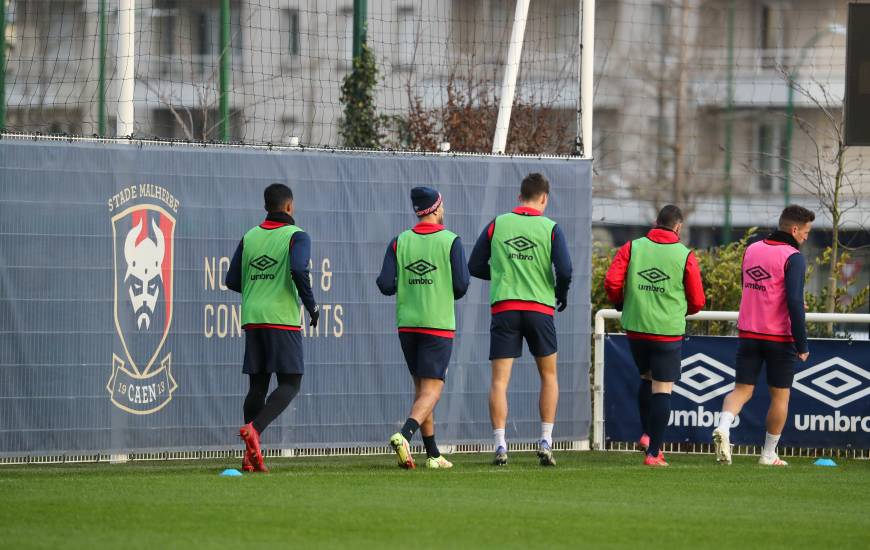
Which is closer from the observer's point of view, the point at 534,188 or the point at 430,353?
the point at 430,353

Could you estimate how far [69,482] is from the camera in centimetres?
941

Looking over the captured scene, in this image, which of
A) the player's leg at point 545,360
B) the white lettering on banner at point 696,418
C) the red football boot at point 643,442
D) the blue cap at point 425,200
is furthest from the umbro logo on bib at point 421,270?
the white lettering on banner at point 696,418

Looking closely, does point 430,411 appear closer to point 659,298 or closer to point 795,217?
point 659,298

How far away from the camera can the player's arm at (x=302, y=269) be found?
1027 cm

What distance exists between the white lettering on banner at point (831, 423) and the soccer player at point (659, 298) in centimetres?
174

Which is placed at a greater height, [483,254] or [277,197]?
[277,197]

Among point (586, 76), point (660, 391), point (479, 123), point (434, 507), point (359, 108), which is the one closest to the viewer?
point (434, 507)

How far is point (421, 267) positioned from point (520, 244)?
76 centimetres

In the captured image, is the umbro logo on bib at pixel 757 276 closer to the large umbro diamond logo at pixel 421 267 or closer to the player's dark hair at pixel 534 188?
the player's dark hair at pixel 534 188

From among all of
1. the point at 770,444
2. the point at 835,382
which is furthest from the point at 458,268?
the point at 835,382

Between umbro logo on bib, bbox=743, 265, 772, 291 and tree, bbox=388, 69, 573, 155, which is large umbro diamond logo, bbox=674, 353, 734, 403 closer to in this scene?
umbro logo on bib, bbox=743, 265, 772, 291

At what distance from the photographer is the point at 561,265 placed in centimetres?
1084

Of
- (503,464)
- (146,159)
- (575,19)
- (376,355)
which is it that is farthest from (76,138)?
(575,19)

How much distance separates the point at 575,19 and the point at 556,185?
187 cm
